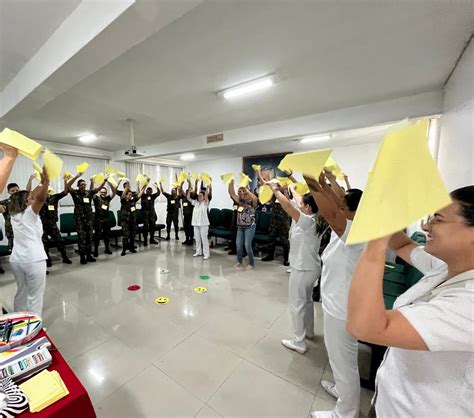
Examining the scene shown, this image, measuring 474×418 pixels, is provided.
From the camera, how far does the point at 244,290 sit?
133 inches

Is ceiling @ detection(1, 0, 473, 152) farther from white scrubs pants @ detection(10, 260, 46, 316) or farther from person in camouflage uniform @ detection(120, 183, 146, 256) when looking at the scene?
white scrubs pants @ detection(10, 260, 46, 316)

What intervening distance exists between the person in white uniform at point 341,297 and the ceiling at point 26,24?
244 cm

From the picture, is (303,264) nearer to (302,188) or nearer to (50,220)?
(302,188)

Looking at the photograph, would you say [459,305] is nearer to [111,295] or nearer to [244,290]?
[244,290]

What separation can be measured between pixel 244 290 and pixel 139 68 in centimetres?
335

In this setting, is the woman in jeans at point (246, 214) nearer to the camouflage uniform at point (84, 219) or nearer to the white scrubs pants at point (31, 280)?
the white scrubs pants at point (31, 280)

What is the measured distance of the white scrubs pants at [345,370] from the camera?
1.31 m

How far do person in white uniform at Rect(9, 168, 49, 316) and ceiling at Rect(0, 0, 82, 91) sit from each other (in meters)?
1.45

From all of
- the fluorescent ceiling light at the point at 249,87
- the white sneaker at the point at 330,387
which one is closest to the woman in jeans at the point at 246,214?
the fluorescent ceiling light at the point at 249,87

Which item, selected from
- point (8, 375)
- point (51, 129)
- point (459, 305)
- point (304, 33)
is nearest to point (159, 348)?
point (8, 375)

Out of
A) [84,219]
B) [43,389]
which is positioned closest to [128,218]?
[84,219]

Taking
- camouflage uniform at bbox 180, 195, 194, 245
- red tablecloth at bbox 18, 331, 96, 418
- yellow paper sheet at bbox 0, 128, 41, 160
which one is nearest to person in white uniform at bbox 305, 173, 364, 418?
red tablecloth at bbox 18, 331, 96, 418

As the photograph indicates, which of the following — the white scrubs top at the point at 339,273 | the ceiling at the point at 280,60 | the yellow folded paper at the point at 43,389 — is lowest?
the yellow folded paper at the point at 43,389

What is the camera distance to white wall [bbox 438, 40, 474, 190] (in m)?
1.74
